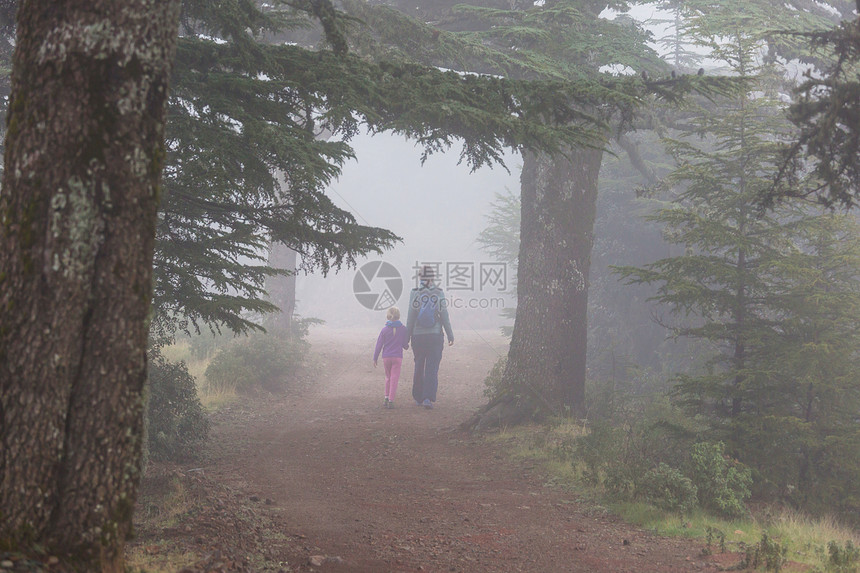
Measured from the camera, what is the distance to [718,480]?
6961 mm

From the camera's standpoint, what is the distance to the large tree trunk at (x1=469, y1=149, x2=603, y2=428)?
443 inches

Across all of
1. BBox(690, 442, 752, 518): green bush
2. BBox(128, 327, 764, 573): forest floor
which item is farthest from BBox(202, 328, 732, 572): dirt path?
BBox(690, 442, 752, 518): green bush

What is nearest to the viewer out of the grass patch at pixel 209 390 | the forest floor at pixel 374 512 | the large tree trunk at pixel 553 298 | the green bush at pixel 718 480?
→ the forest floor at pixel 374 512

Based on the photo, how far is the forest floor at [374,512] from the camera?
5.18 meters

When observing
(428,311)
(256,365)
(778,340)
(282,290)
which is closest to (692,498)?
(778,340)

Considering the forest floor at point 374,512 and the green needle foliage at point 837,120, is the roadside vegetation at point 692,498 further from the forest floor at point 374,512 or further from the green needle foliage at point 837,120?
the green needle foliage at point 837,120

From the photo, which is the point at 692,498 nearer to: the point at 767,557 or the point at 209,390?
the point at 767,557

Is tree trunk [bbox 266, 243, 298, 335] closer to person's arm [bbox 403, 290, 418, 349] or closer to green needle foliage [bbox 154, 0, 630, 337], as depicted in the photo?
person's arm [bbox 403, 290, 418, 349]

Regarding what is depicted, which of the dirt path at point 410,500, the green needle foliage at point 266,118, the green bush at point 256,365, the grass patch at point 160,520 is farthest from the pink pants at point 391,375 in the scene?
the grass patch at point 160,520

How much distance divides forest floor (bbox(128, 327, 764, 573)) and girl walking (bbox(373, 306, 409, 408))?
2150mm

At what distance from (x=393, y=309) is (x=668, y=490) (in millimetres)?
8420

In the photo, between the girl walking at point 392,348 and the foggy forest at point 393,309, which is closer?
the foggy forest at point 393,309

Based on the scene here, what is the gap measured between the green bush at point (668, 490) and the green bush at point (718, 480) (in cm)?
18

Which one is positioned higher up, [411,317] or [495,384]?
[411,317]
